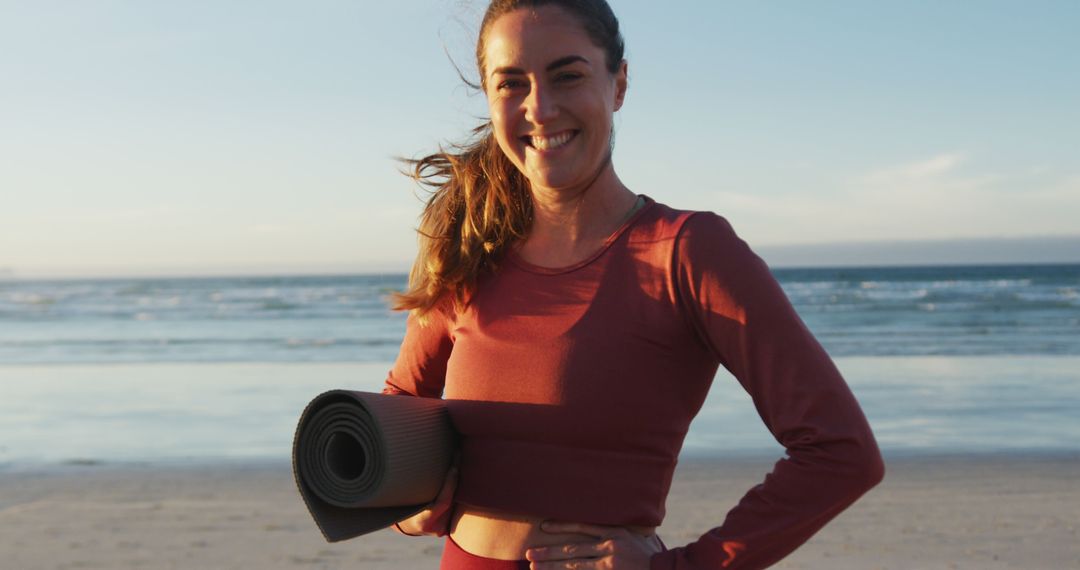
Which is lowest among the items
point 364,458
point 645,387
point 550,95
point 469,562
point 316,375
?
point 316,375

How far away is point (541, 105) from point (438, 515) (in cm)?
66

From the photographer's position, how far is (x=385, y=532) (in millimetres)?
5656

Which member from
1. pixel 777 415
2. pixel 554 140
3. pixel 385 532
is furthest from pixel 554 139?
pixel 385 532

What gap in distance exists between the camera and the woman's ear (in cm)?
181

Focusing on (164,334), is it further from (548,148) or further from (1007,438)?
(548,148)

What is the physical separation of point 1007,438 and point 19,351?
14.7 metres

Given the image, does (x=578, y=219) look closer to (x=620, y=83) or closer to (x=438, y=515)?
(x=620, y=83)

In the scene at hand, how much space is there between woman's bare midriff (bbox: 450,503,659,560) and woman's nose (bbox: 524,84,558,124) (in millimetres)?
600

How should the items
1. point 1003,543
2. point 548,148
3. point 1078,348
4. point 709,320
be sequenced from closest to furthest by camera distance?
point 709,320
point 548,148
point 1003,543
point 1078,348

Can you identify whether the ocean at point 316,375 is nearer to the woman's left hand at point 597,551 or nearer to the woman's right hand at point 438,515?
the woman's right hand at point 438,515

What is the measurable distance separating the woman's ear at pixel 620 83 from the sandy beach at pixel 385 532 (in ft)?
12.1

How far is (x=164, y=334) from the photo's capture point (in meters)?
20.3

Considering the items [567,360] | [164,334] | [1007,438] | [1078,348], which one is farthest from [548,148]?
[164,334]

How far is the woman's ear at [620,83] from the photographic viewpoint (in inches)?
71.4
